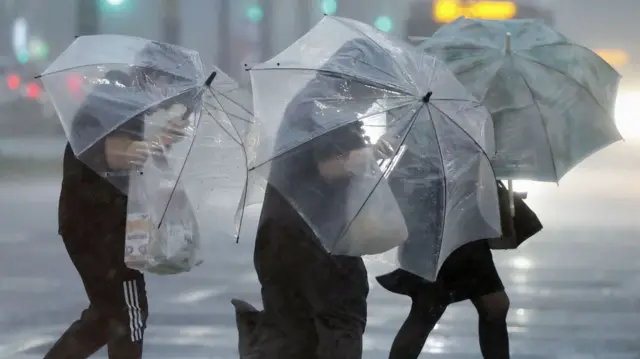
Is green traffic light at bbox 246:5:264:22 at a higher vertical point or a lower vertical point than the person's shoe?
higher

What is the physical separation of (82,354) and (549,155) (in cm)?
224

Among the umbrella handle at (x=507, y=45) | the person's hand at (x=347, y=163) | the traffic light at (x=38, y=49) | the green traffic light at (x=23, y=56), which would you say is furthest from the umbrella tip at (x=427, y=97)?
the green traffic light at (x=23, y=56)

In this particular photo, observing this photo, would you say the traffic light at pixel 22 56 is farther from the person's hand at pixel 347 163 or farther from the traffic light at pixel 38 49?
the person's hand at pixel 347 163

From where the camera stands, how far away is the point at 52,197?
12742 mm

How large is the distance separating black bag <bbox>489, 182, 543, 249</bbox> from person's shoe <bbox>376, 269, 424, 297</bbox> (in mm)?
391

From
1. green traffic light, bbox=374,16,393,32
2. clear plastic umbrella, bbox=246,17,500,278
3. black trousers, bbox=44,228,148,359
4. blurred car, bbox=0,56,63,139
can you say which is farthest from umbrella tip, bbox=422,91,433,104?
blurred car, bbox=0,56,63,139

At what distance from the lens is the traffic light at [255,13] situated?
70.7 feet

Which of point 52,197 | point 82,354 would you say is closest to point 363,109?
point 82,354

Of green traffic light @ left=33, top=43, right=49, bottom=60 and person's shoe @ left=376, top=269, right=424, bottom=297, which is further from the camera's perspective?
green traffic light @ left=33, top=43, right=49, bottom=60

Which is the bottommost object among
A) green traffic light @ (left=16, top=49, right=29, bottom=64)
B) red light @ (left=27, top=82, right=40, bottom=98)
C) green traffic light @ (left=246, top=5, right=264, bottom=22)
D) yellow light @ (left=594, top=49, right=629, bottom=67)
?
red light @ (left=27, top=82, right=40, bottom=98)

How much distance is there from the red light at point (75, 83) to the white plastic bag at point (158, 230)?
1.42 ft

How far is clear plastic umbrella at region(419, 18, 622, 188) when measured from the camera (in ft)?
12.3

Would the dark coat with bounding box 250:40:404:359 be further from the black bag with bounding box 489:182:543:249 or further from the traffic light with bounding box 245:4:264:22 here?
the traffic light with bounding box 245:4:264:22

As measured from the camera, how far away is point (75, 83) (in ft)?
11.5
